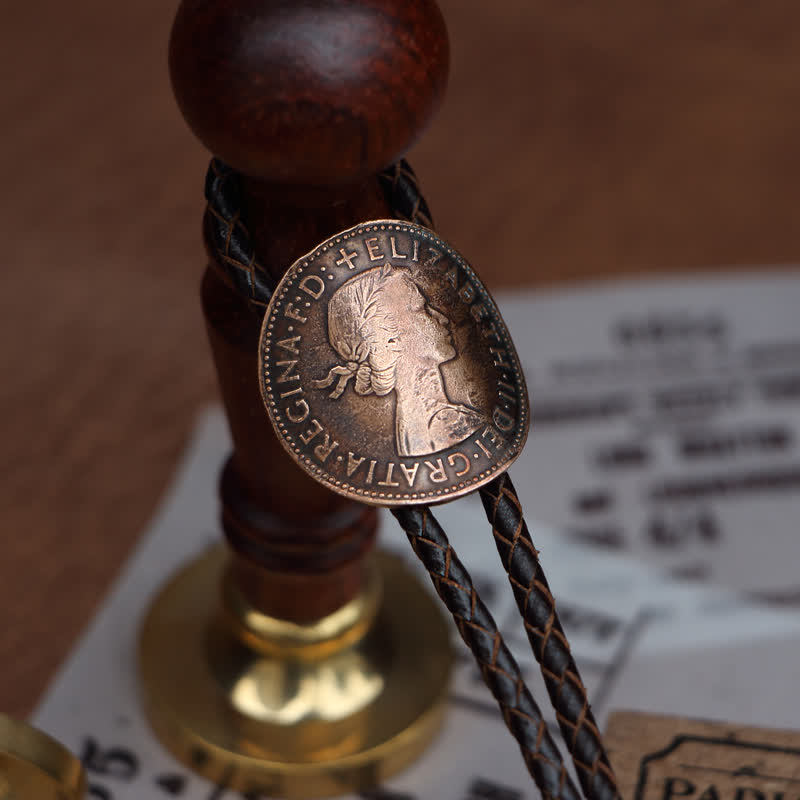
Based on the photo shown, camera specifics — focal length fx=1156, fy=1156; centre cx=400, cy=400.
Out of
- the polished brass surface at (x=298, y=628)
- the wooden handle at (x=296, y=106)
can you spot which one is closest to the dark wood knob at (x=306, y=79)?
the wooden handle at (x=296, y=106)

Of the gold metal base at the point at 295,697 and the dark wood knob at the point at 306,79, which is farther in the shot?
the gold metal base at the point at 295,697

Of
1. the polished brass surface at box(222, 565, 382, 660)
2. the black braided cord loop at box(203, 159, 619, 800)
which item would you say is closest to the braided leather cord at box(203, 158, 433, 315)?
the black braided cord loop at box(203, 159, 619, 800)

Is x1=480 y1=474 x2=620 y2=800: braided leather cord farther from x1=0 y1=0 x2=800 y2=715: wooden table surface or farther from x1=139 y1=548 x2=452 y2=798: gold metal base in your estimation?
x1=0 y1=0 x2=800 y2=715: wooden table surface

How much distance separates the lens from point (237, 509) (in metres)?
0.36

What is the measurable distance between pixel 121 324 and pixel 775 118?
386mm

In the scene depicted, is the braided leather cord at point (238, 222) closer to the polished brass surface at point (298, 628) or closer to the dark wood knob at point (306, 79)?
the dark wood knob at point (306, 79)

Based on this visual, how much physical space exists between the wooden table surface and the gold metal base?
0.19 feet

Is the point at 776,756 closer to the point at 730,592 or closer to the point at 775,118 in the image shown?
the point at 730,592

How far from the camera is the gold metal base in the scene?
38cm

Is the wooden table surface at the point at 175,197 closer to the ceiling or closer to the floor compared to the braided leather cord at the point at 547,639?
closer to the floor

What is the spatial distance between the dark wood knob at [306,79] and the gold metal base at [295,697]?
0.17m

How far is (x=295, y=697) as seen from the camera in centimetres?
38

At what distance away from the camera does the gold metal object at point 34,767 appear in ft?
1.06

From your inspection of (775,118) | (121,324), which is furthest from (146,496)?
(775,118)
